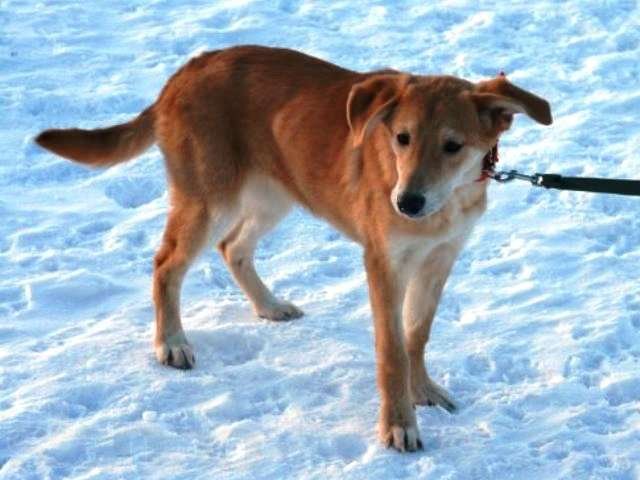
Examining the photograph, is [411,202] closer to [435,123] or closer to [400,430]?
[435,123]

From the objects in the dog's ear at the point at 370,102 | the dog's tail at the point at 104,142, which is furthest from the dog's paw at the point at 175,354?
the dog's ear at the point at 370,102

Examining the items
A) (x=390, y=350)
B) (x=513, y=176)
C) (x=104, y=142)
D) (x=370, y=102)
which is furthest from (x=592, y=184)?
(x=104, y=142)

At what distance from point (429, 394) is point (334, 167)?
124cm

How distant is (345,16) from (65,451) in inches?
280

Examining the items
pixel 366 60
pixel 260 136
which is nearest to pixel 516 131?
pixel 366 60

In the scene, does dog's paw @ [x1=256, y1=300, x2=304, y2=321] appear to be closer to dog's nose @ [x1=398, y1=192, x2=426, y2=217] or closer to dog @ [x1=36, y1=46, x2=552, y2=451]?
dog @ [x1=36, y1=46, x2=552, y2=451]

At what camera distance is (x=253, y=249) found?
6.60 m

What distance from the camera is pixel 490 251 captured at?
728cm

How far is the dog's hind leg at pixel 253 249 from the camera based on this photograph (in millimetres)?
6445

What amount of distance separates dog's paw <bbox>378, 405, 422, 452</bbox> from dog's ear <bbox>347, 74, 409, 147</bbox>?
1.26 m

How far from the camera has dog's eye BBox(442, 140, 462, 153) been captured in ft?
16.1

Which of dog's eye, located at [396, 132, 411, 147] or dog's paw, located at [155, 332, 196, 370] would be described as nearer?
dog's eye, located at [396, 132, 411, 147]

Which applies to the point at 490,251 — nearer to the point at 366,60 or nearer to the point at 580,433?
the point at 580,433

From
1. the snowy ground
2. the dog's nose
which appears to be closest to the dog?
the dog's nose
